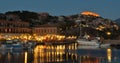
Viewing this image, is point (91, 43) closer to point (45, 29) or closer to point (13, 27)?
point (13, 27)

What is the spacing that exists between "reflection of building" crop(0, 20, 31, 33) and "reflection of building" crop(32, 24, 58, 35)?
501 centimetres

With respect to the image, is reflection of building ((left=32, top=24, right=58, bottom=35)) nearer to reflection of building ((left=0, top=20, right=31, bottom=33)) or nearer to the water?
reflection of building ((left=0, top=20, right=31, bottom=33))

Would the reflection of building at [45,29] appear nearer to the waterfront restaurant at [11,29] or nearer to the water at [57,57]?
the waterfront restaurant at [11,29]

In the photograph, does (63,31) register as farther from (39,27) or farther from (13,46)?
(13,46)

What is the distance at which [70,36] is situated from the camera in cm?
16112

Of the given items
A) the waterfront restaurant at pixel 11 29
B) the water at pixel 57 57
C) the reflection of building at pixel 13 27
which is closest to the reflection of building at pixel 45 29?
the reflection of building at pixel 13 27

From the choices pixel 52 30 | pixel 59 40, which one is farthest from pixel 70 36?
pixel 59 40

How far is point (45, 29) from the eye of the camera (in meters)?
161

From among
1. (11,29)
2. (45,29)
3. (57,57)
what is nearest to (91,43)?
(11,29)

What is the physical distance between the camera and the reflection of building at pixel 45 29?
6284 inches

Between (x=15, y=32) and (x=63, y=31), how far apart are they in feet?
117

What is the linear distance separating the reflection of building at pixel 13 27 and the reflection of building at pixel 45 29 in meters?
5.01

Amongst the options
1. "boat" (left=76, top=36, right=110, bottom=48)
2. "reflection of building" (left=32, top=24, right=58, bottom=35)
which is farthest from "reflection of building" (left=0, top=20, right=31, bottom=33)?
"boat" (left=76, top=36, right=110, bottom=48)

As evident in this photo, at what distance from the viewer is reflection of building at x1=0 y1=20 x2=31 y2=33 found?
13227cm
